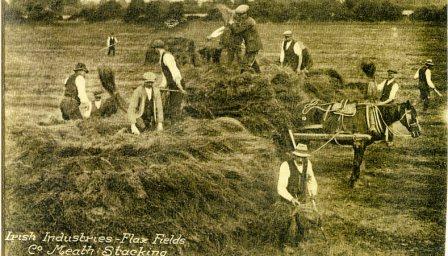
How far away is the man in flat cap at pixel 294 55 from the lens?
4.89 meters

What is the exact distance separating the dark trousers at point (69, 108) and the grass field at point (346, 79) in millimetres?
78

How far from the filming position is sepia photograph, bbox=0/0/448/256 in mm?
4773

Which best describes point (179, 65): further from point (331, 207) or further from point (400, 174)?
point (400, 174)

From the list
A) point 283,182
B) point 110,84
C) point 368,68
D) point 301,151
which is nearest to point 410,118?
point 368,68

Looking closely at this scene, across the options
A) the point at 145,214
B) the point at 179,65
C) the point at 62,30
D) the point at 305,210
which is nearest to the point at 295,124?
the point at 305,210

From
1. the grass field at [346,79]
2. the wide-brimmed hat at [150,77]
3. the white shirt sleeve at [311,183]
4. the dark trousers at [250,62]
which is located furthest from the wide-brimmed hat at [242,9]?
the white shirt sleeve at [311,183]

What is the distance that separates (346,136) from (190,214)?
5.37ft

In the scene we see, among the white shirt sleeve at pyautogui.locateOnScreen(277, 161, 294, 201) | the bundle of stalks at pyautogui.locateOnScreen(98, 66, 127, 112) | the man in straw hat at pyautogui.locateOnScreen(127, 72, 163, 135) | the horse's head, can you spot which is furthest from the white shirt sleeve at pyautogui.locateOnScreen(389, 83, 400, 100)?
the bundle of stalks at pyautogui.locateOnScreen(98, 66, 127, 112)

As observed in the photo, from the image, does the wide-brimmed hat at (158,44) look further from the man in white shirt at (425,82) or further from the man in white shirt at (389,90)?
the man in white shirt at (425,82)

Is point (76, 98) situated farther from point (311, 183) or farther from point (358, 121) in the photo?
point (358, 121)

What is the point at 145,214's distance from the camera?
188 inches

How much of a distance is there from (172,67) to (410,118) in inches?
91.0

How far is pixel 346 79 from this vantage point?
489 centimetres

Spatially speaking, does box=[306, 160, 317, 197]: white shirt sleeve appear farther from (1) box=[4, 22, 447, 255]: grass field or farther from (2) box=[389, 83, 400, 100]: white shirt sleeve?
(2) box=[389, 83, 400, 100]: white shirt sleeve
